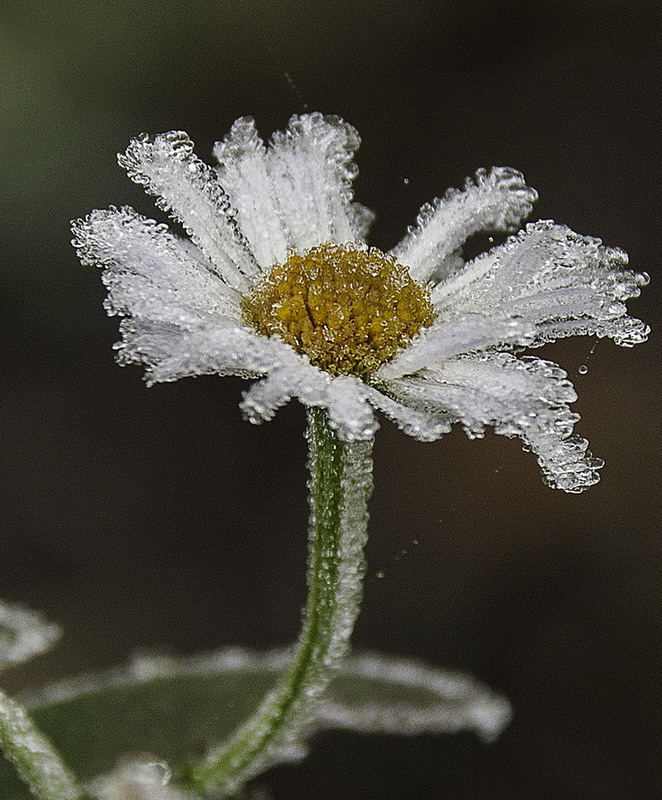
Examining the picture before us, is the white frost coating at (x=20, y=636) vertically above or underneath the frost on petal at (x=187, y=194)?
underneath

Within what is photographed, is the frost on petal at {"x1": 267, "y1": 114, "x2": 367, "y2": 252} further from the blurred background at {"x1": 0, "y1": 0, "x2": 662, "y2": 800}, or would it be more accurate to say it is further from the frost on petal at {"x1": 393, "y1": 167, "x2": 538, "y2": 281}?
the blurred background at {"x1": 0, "y1": 0, "x2": 662, "y2": 800}

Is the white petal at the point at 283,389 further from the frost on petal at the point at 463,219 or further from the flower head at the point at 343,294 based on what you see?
the frost on petal at the point at 463,219

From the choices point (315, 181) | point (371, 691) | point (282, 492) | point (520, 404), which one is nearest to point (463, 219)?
point (315, 181)

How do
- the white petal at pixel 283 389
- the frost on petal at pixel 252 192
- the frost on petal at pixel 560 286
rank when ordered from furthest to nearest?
the frost on petal at pixel 252 192 < the frost on petal at pixel 560 286 < the white petal at pixel 283 389

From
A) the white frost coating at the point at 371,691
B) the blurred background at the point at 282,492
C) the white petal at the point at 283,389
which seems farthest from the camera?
the blurred background at the point at 282,492

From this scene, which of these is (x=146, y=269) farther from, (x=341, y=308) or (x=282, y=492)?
(x=282, y=492)

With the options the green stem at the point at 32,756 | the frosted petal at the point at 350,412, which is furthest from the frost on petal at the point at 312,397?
the green stem at the point at 32,756

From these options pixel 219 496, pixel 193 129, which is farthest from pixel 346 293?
pixel 193 129
